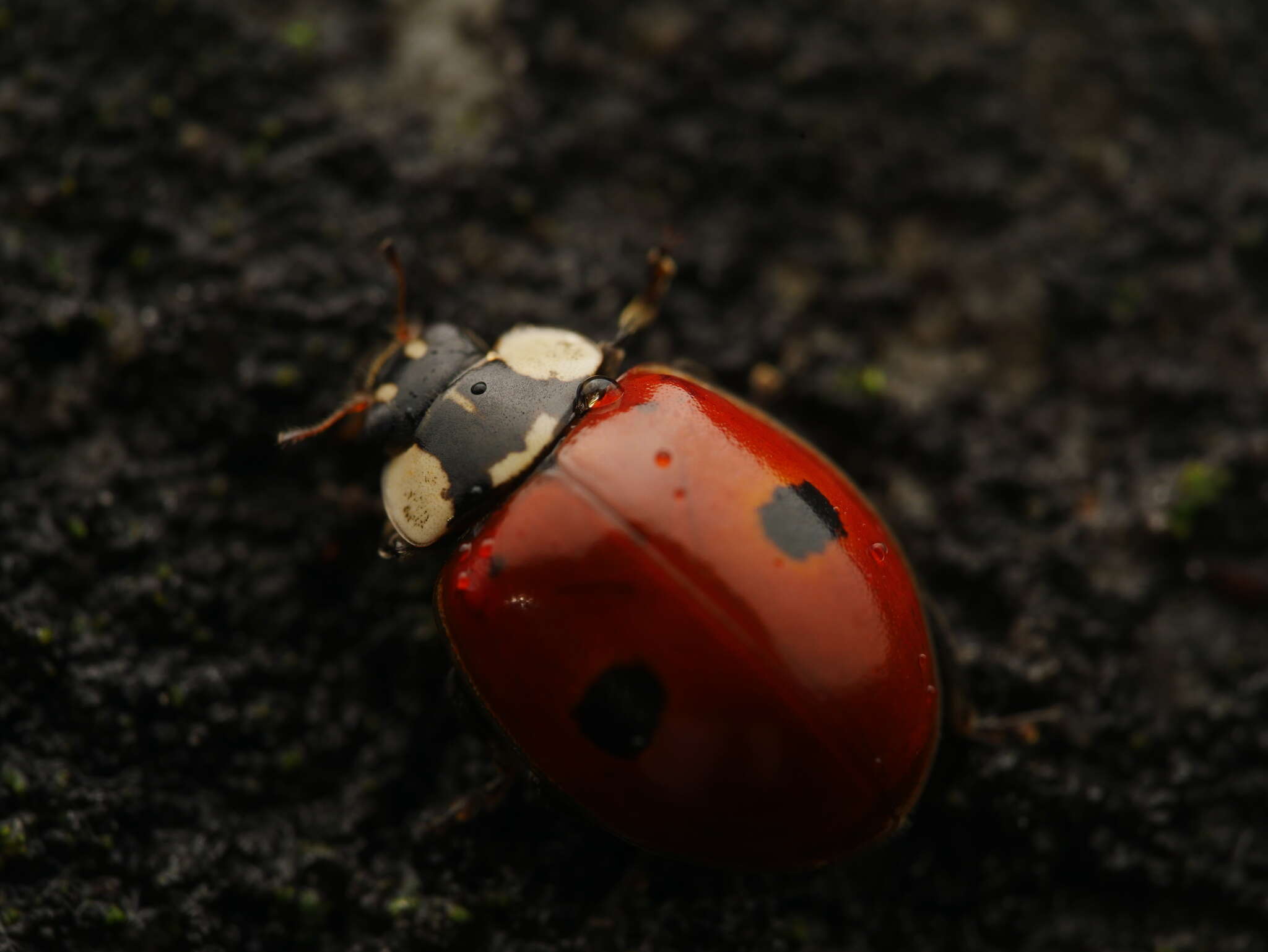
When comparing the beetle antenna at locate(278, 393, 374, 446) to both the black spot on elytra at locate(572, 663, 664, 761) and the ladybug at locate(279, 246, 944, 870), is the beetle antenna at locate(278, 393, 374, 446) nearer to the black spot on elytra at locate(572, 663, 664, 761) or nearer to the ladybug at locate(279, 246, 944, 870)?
the ladybug at locate(279, 246, 944, 870)

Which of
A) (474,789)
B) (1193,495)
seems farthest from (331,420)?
(1193,495)

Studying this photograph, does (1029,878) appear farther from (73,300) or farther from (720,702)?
(73,300)

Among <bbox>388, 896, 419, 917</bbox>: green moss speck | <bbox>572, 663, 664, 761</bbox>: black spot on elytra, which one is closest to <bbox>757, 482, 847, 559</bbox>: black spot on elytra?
<bbox>572, 663, 664, 761</bbox>: black spot on elytra

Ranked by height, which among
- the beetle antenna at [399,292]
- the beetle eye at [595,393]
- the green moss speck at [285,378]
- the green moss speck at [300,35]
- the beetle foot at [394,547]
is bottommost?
the beetle foot at [394,547]

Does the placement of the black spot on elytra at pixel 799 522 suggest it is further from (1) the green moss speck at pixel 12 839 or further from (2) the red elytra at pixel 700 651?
(1) the green moss speck at pixel 12 839

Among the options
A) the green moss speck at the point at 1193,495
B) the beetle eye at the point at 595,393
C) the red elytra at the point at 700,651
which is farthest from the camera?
the green moss speck at the point at 1193,495

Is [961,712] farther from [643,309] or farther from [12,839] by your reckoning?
[12,839]

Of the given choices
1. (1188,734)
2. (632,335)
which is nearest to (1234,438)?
(1188,734)

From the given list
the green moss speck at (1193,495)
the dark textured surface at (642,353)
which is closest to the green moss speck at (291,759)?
the dark textured surface at (642,353)
